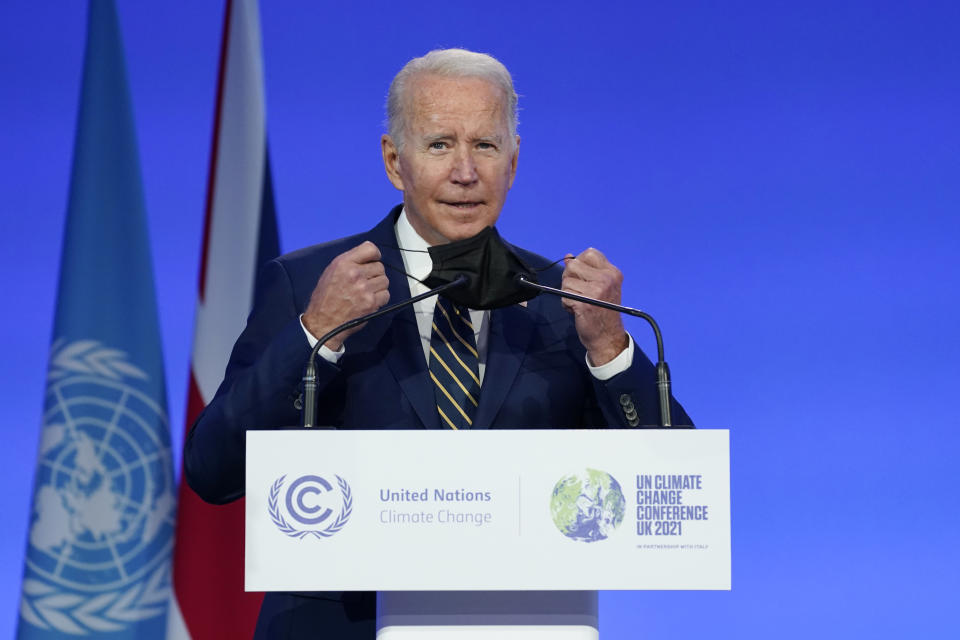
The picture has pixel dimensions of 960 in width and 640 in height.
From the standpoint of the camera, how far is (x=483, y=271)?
5.39 feet

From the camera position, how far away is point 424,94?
1919mm

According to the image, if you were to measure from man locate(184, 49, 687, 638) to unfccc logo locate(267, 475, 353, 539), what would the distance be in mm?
291

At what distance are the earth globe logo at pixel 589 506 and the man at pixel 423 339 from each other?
400mm

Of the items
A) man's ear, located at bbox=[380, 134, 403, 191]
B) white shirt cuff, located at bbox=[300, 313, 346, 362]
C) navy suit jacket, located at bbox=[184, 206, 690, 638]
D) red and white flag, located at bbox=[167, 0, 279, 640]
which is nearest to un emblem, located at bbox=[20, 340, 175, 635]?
red and white flag, located at bbox=[167, 0, 279, 640]

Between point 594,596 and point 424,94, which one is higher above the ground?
point 424,94

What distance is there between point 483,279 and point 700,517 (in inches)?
21.0

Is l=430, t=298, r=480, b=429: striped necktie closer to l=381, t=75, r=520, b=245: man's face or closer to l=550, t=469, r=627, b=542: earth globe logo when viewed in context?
l=381, t=75, r=520, b=245: man's face

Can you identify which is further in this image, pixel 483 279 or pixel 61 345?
pixel 61 345

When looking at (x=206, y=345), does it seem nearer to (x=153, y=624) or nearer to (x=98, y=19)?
(x=153, y=624)

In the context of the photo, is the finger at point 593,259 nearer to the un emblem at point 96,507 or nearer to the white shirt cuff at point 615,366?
the white shirt cuff at point 615,366

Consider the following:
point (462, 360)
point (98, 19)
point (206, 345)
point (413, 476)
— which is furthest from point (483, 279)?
point (98, 19)

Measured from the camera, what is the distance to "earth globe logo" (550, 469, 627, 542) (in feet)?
4.21

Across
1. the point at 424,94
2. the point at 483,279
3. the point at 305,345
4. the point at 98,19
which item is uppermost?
the point at 98,19

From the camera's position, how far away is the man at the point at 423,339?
1.59 m
